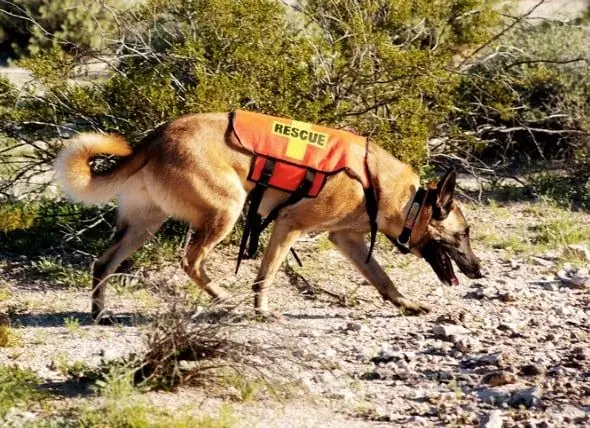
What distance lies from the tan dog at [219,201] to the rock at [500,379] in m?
1.73

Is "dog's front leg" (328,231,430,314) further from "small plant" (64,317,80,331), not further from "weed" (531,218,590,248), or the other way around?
"weed" (531,218,590,248)

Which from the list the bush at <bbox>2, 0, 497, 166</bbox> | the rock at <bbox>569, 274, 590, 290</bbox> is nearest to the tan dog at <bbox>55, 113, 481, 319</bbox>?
the rock at <bbox>569, 274, 590, 290</bbox>

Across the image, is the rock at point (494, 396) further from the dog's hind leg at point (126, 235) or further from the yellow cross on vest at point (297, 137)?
the dog's hind leg at point (126, 235)

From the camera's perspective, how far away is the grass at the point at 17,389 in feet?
17.8

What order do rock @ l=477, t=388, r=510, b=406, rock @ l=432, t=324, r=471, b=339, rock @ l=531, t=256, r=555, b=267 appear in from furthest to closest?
rock @ l=531, t=256, r=555, b=267, rock @ l=432, t=324, r=471, b=339, rock @ l=477, t=388, r=510, b=406

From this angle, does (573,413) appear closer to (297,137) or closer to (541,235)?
(297,137)

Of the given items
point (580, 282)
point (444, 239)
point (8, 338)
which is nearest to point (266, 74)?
point (444, 239)

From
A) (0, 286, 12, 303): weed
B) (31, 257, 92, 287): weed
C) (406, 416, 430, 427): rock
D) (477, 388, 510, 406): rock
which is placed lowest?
(0, 286, 12, 303): weed

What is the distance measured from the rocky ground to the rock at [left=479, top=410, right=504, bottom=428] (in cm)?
1

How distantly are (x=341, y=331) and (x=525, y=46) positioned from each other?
7969 millimetres

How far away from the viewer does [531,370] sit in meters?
6.37

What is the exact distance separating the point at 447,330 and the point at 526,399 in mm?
1439

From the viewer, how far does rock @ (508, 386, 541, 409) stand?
5.78 metres

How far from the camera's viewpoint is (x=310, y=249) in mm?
9672
